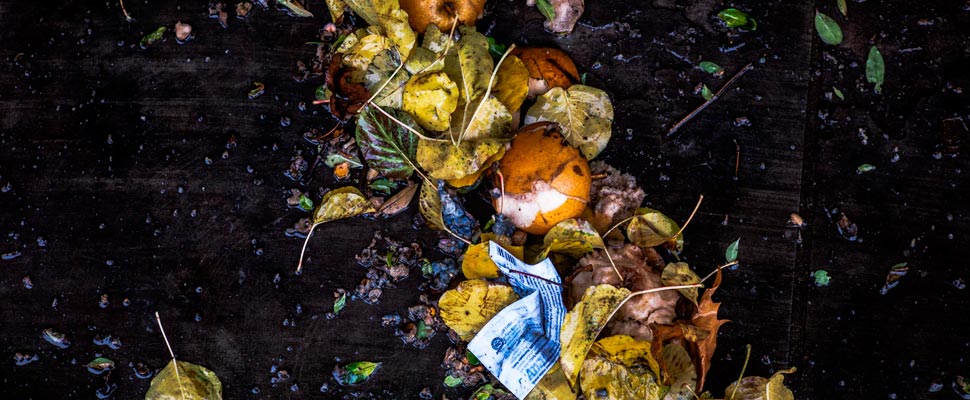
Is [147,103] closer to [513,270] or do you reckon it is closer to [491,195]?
[491,195]

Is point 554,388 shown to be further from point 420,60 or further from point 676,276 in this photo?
point 420,60

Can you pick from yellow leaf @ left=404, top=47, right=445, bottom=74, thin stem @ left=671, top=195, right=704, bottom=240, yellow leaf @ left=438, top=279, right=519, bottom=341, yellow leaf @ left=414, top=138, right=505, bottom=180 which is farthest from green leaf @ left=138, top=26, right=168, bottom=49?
thin stem @ left=671, top=195, right=704, bottom=240

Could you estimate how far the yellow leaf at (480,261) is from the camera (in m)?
2.13

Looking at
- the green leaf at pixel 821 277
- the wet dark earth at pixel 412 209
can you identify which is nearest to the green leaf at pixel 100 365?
the wet dark earth at pixel 412 209

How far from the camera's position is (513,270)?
211 centimetres

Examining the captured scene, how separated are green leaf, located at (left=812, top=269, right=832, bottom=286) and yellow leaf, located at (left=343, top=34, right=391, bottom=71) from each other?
69.4 inches

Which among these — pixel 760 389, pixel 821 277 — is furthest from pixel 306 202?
pixel 821 277

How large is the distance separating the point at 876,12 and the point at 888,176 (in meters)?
0.63

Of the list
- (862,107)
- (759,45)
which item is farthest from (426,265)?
(862,107)

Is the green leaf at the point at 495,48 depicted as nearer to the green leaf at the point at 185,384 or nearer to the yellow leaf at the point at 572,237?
the yellow leaf at the point at 572,237

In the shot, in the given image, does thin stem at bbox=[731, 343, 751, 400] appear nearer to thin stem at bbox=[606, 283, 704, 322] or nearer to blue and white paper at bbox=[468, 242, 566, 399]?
thin stem at bbox=[606, 283, 704, 322]

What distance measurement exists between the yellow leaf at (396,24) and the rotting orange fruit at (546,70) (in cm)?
39

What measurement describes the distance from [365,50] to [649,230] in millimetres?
1180

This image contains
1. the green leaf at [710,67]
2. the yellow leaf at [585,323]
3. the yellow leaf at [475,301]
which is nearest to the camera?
the yellow leaf at [585,323]
